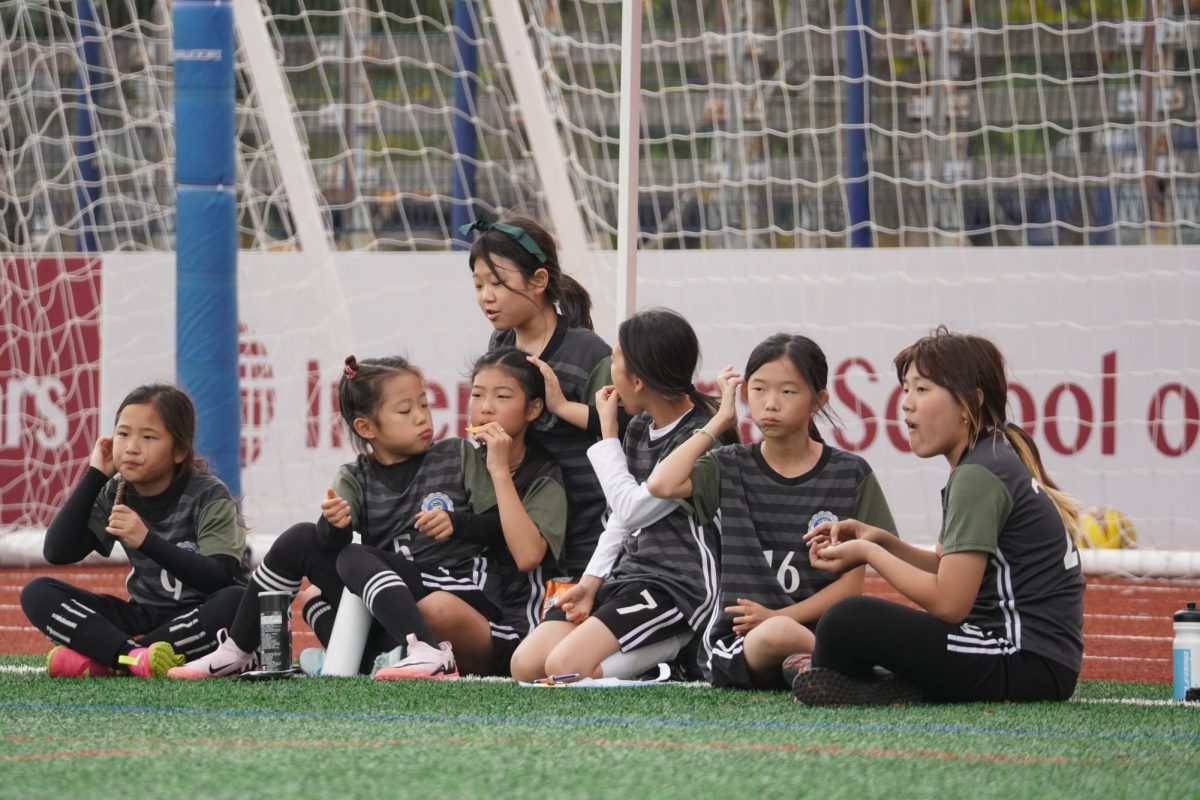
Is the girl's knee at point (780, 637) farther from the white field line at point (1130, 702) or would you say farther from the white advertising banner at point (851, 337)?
the white advertising banner at point (851, 337)

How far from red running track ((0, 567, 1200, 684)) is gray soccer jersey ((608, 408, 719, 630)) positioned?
1170 mm

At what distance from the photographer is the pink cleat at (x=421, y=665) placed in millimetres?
4312

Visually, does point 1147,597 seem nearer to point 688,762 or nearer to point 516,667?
point 516,667

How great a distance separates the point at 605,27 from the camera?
9.60m

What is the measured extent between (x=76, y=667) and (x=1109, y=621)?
12.4 ft

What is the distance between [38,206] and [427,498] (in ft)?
21.6

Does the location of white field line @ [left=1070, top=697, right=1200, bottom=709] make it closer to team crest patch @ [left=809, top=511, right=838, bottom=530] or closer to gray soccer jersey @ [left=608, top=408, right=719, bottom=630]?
team crest patch @ [left=809, top=511, right=838, bottom=530]

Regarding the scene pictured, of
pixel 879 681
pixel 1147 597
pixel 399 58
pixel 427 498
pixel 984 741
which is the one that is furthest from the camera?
pixel 399 58

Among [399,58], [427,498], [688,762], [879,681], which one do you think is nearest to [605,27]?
[399,58]

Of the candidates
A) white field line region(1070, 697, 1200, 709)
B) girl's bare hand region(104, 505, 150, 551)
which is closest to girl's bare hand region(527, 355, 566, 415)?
girl's bare hand region(104, 505, 150, 551)

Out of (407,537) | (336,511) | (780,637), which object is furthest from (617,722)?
(407,537)

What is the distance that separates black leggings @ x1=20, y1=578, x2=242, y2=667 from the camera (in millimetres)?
4582

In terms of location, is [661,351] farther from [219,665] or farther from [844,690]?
[219,665]

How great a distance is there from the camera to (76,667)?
4.61 metres
